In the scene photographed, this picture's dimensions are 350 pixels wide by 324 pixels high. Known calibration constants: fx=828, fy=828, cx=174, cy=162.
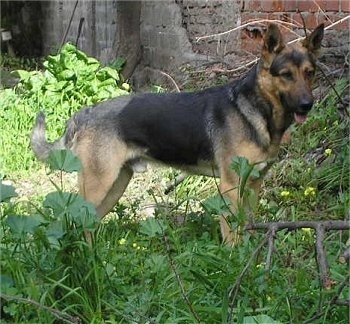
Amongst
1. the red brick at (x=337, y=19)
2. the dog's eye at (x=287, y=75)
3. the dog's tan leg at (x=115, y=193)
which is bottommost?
the dog's tan leg at (x=115, y=193)

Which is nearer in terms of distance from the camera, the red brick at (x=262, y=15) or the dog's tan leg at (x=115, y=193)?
the dog's tan leg at (x=115, y=193)

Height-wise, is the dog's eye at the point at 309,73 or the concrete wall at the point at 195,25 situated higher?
the dog's eye at the point at 309,73

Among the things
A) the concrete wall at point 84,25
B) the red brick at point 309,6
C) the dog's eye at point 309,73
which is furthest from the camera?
the concrete wall at point 84,25

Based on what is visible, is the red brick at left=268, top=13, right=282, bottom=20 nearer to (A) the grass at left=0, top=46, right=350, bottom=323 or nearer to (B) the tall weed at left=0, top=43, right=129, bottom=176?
(B) the tall weed at left=0, top=43, right=129, bottom=176

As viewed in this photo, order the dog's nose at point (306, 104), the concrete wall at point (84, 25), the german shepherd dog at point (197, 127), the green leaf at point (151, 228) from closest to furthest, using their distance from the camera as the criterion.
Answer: the green leaf at point (151, 228) → the dog's nose at point (306, 104) → the german shepherd dog at point (197, 127) → the concrete wall at point (84, 25)

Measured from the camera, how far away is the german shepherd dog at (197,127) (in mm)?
5199

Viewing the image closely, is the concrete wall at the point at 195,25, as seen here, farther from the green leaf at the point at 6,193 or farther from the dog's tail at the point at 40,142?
the green leaf at the point at 6,193

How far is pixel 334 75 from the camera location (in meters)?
6.68

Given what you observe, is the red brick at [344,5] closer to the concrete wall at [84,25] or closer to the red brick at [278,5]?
the red brick at [278,5]

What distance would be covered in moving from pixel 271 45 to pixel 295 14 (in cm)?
209

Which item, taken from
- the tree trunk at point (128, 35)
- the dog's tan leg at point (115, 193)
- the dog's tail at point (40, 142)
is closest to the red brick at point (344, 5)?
the dog's tan leg at point (115, 193)

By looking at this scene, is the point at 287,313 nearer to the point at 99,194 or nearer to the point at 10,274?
the point at 10,274

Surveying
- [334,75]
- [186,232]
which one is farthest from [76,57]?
[186,232]

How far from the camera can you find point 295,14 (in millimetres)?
7168
